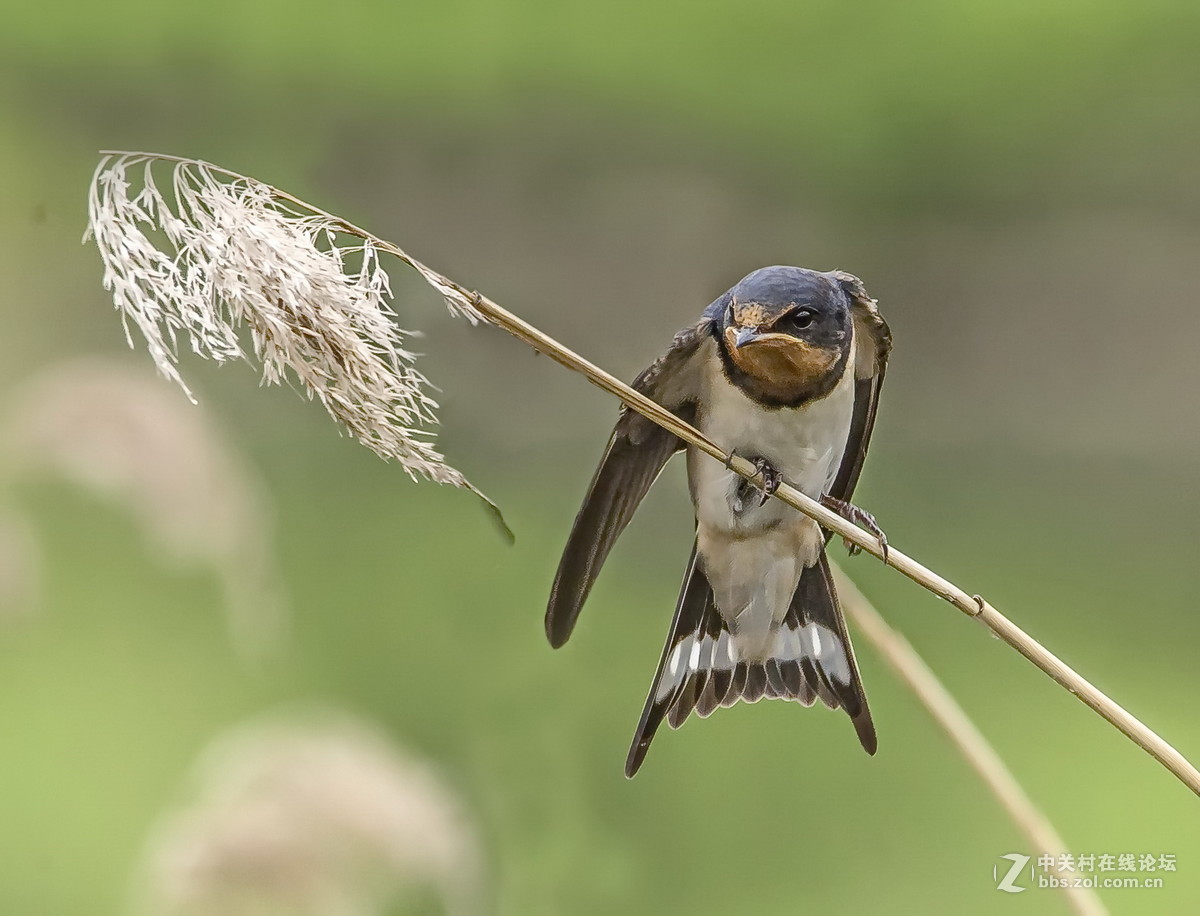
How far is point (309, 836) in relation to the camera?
0.86 meters

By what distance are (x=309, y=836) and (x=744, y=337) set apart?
1.82 feet

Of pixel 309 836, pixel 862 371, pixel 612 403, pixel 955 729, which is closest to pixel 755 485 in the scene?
pixel 862 371

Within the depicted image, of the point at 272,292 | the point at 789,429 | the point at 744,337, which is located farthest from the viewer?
the point at 789,429

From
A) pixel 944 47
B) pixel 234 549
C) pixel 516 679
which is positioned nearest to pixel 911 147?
pixel 944 47

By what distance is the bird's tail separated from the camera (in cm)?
83

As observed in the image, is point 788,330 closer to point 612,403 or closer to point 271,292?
point 271,292

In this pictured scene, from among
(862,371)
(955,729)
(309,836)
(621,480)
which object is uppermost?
(862,371)

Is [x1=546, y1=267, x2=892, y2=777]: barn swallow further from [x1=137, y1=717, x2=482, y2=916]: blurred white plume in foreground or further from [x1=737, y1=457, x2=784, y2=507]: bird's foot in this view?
[x1=137, y1=717, x2=482, y2=916]: blurred white plume in foreground

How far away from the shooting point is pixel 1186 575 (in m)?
1.07

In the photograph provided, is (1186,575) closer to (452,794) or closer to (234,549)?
(452,794)

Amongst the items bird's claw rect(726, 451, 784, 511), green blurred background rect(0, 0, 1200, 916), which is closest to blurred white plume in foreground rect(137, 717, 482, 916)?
green blurred background rect(0, 0, 1200, 916)

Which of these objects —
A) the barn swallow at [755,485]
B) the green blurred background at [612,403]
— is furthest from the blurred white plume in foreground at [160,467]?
the barn swallow at [755,485]

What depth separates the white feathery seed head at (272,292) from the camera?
528mm

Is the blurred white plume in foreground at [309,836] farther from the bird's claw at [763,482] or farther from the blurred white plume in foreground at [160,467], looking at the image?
the bird's claw at [763,482]
